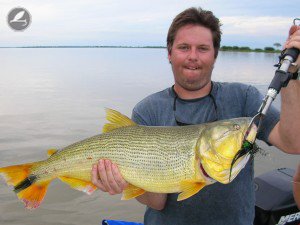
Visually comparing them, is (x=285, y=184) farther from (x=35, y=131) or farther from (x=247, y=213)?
(x=35, y=131)

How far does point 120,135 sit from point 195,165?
2.39 ft

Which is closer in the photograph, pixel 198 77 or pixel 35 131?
pixel 198 77

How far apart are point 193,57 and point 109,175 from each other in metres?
1.31

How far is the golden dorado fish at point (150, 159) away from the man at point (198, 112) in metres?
0.15

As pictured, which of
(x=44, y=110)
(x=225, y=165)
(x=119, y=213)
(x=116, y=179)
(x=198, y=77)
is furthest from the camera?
(x=44, y=110)

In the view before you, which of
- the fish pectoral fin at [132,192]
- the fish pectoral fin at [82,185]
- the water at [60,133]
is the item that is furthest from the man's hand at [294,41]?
the water at [60,133]

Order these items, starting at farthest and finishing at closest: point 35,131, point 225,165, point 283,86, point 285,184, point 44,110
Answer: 1. point 44,110
2. point 35,131
3. point 285,184
4. point 225,165
5. point 283,86

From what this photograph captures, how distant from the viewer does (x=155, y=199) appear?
341cm

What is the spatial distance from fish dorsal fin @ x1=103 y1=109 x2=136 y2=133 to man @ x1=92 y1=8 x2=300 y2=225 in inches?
12.5

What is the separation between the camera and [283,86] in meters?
2.62

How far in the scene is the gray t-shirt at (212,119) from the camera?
3.34 m

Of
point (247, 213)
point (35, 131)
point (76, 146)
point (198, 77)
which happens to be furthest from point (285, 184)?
point (35, 131)

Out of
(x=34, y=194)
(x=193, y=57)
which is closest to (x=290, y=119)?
(x=193, y=57)

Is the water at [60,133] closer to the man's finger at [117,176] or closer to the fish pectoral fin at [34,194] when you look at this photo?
the fish pectoral fin at [34,194]
